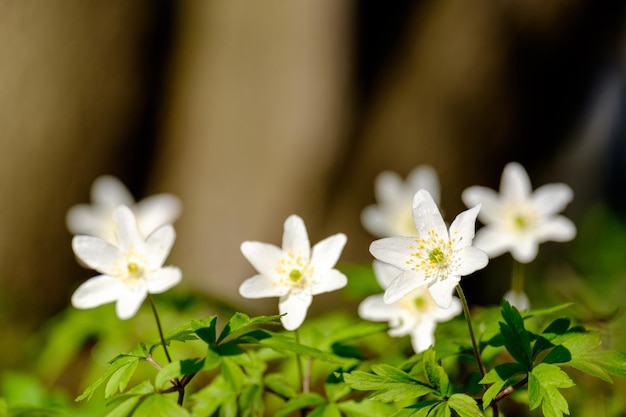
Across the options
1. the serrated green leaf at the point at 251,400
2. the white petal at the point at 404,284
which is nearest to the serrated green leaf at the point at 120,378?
the serrated green leaf at the point at 251,400

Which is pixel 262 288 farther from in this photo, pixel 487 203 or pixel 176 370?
pixel 487 203

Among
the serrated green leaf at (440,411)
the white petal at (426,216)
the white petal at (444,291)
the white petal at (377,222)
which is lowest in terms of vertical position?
the serrated green leaf at (440,411)

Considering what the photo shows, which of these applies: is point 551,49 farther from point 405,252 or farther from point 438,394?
point 438,394

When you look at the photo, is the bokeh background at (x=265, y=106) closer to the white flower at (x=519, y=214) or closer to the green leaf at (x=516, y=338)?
the white flower at (x=519, y=214)

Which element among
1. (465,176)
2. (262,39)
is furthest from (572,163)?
(262,39)

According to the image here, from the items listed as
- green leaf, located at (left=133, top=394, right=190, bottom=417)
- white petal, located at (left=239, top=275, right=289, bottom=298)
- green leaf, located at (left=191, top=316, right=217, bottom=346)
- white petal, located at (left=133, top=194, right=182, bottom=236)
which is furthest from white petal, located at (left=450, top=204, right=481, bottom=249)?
white petal, located at (left=133, top=194, right=182, bottom=236)

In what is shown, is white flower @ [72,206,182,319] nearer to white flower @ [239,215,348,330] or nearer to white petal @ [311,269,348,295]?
white flower @ [239,215,348,330]

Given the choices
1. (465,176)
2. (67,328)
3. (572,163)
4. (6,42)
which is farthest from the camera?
(572,163)
